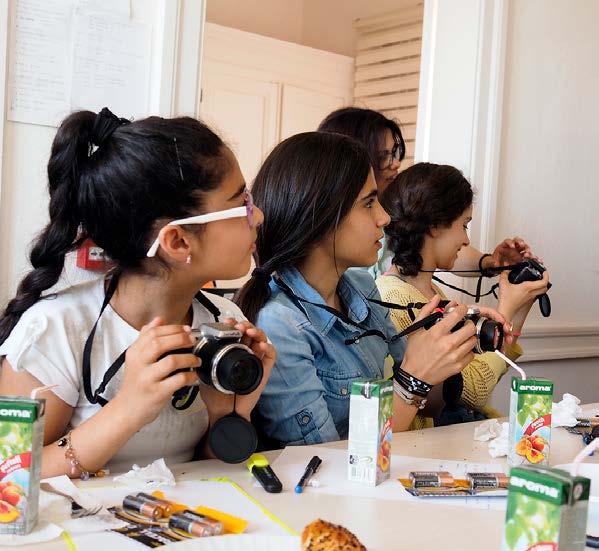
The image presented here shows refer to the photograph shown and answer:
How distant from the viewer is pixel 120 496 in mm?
962

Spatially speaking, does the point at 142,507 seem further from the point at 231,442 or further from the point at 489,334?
the point at 489,334

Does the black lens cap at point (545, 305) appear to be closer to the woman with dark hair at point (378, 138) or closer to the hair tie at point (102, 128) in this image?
the woman with dark hair at point (378, 138)

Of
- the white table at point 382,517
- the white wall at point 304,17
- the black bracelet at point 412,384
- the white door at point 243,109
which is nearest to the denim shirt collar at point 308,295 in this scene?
the black bracelet at point 412,384

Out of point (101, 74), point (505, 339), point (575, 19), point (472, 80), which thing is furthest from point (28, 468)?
point (575, 19)

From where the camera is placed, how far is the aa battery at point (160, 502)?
89 centimetres

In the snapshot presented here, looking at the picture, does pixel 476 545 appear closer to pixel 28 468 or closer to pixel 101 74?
pixel 28 468

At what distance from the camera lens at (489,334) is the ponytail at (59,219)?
718mm

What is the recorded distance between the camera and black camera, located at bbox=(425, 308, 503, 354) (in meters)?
1.39

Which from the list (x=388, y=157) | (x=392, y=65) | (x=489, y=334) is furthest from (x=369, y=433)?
(x=392, y=65)

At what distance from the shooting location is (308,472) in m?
1.07

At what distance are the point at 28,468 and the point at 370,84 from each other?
12.9 ft

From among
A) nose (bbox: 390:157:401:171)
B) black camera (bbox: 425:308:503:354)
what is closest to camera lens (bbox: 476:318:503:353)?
black camera (bbox: 425:308:503:354)

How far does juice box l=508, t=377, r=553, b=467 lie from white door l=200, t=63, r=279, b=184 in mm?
3022

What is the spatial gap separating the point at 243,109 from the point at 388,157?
7.29ft
